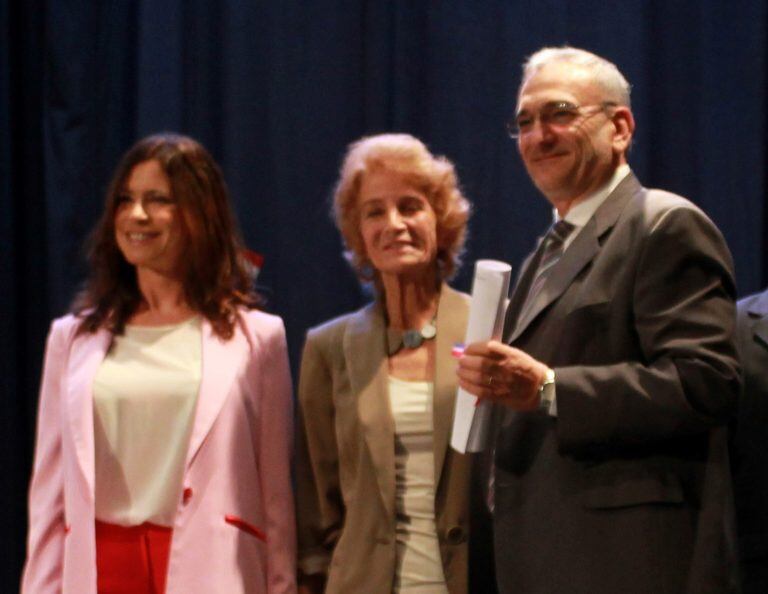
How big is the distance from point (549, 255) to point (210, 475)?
86cm

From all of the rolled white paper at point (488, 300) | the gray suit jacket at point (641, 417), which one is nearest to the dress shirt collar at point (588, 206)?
the gray suit jacket at point (641, 417)

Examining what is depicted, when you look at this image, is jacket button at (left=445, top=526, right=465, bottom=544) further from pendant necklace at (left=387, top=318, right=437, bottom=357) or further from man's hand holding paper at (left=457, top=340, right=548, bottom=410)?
man's hand holding paper at (left=457, top=340, right=548, bottom=410)

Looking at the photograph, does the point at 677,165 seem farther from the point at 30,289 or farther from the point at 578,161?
the point at 30,289

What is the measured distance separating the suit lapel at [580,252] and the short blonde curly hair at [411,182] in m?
0.61

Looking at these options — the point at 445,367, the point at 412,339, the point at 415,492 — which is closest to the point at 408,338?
the point at 412,339

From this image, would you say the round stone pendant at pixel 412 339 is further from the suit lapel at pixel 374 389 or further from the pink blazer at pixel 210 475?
the pink blazer at pixel 210 475

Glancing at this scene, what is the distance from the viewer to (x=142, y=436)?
247 centimetres

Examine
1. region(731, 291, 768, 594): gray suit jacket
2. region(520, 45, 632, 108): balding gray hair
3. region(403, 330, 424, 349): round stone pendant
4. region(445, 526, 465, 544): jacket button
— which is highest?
region(520, 45, 632, 108): balding gray hair

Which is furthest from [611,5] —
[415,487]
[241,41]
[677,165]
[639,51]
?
[415,487]

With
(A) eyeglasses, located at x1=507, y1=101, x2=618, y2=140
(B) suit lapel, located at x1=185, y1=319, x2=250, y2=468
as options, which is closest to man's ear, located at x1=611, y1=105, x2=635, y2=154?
(A) eyeglasses, located at x1=507, y1=101, x2=618, y2=140

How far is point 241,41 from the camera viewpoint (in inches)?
131

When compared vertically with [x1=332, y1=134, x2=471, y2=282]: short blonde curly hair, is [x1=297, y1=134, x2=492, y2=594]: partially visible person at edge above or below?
below

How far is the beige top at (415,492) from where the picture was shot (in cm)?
234

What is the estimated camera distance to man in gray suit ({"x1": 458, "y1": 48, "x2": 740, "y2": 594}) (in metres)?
1.79
